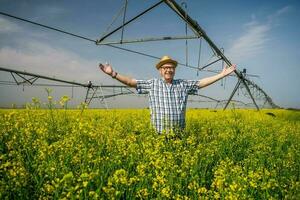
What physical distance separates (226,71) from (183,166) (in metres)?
3.59

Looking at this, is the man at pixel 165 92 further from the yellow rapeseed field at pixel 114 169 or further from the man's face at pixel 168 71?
the yellow rapeseed field at pixel 114 169

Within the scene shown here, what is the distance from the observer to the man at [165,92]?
5906 millimetres

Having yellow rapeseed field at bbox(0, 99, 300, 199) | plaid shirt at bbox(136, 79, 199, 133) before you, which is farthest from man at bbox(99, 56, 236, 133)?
yellow rapeseed field at bbox(0, 99, 300, 199)

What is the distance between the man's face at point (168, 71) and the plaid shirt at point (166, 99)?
0.11 meters

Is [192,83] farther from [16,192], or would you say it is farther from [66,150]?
[16,192]

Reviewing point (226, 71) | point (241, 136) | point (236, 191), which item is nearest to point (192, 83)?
point (226, 71)

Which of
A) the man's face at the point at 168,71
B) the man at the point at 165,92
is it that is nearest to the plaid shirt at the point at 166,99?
the man at the point at 165,92

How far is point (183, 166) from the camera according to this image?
11.3 ft

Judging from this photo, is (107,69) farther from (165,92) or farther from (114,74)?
(165,92)

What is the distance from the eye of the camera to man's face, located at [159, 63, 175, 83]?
5994 millimetres

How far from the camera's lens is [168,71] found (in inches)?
237

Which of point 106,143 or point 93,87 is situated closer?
point 106,143

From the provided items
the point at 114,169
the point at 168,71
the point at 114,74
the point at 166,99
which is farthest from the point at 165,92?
the point at 114,169

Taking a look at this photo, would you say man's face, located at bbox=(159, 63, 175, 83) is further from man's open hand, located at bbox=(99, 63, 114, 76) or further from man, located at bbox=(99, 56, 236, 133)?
man's open hand, located at bbox=(99, 63, 114, 76)
